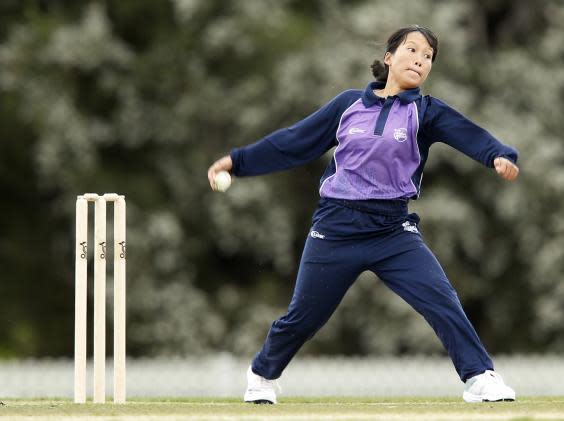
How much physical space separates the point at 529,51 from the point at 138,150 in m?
4.32

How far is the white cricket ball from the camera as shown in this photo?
541cm

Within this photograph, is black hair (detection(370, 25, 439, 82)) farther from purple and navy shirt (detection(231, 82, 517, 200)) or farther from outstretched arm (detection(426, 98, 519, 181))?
outstretched arm (detection(426, 98, 519, 181))

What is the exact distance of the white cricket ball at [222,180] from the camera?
17.8 feet

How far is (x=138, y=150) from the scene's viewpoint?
14.2 m

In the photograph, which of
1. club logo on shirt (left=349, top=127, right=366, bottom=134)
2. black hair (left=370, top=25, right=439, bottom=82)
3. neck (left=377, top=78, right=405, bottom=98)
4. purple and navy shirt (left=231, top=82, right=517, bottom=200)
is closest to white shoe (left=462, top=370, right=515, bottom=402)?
purple and navy shirt (left=231, top=82, right=517, bottom=200)

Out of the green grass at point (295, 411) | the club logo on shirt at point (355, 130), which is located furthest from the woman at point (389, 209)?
the green grass at point (295, 411)

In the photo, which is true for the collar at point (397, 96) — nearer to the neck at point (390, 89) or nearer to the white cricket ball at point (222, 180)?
the neck at point (390, 89)

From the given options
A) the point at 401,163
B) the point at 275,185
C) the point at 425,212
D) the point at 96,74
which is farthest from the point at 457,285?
the point at 401,163

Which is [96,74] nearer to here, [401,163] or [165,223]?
[165,223]

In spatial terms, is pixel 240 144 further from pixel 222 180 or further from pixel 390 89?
pixel 222 180

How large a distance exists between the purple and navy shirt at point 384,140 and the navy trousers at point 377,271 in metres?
0.08

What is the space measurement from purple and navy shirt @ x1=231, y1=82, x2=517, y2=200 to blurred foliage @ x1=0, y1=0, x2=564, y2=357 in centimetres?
708

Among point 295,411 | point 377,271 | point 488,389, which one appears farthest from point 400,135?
point 295,411

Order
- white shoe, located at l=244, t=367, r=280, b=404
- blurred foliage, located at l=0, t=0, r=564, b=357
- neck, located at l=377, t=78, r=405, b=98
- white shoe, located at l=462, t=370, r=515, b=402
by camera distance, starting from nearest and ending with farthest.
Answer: white shoe, located at l=462, t=370, r=515, b=402
neck, located at l=377, t=78, r=405, b=98
white shoe, located at l=244, t=367, r=280, b=404
blurred foliage, located at l=0, t=0, r=564, b=357
